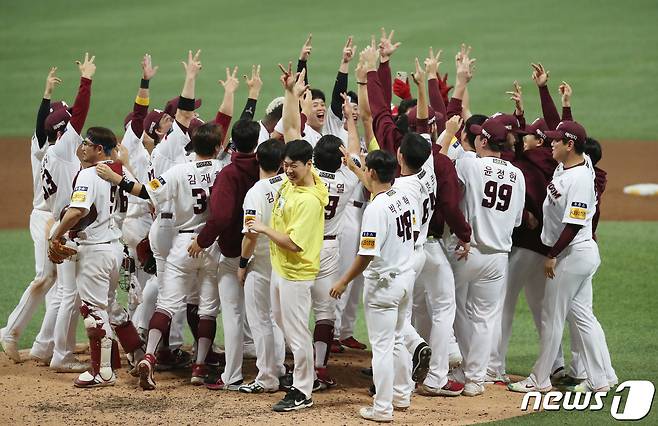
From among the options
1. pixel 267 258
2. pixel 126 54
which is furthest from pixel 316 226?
pixel 126 54

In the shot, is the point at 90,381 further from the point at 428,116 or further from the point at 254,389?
the point at 428,116

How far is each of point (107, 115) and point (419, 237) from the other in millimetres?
11847

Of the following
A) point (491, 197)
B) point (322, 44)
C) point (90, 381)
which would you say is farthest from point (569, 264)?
point (322, 44)

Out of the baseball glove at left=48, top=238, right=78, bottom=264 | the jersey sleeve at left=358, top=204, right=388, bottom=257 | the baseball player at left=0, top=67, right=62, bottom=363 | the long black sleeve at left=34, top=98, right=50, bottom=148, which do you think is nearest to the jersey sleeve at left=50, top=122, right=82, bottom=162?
the baseball player at left=0, top=67, right=62, bottom=363

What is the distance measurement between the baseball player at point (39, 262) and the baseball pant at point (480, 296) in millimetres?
3155

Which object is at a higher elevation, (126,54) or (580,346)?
(126,54)

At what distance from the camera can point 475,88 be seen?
1870 centimetres

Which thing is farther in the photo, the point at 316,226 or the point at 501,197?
the point at 501,197

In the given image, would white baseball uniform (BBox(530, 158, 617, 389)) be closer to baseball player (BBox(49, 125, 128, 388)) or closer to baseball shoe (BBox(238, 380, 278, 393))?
baseball shoe (BBox(238, 380, 278, 393))

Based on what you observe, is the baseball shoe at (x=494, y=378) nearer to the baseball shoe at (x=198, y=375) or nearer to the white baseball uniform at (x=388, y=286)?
the white baseball uniform at (x=388, y=286)

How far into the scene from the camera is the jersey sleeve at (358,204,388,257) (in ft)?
21.1

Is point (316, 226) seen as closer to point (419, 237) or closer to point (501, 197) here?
point (419, 237)

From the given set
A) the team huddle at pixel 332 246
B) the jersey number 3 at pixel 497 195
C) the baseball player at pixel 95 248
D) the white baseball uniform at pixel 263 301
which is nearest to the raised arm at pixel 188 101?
the team huddle at pixel 332 246

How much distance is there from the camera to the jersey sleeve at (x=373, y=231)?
21.1ft
